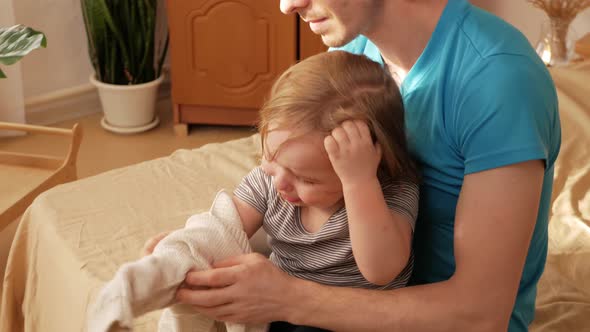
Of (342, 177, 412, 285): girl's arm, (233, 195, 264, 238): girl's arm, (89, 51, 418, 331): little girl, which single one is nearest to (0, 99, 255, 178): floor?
(233, 195, 264, 238): girl's arm

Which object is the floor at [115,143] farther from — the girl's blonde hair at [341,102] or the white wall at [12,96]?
the girl's blonde hair at [341,102]

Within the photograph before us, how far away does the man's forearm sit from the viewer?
1160 millimetres

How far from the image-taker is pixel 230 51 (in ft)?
10.6

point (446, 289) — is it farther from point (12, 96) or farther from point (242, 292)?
point (12, 96)

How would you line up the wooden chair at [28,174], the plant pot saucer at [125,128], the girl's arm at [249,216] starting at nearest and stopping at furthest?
1. the girl's arm at [249,216]
2. the wooden chair at [28,174]
3. the plant pot saucer at [125,128]

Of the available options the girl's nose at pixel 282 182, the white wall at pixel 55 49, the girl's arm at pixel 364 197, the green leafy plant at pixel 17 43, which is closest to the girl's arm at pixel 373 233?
the girl's arm at pixel 364 197

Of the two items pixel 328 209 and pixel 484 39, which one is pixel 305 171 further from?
pixel 484 39

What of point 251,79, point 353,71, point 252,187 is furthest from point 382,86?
point 251,79

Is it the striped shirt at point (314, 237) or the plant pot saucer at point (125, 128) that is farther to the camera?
the plant pot saucer at point (125, 128)

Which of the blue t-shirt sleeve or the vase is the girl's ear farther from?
the vase

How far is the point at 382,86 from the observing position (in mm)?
1203

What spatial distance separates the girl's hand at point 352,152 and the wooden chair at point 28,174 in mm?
1475

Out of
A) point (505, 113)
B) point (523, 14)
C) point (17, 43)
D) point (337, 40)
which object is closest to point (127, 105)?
point (17, 43)

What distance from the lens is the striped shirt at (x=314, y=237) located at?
1.24 m
